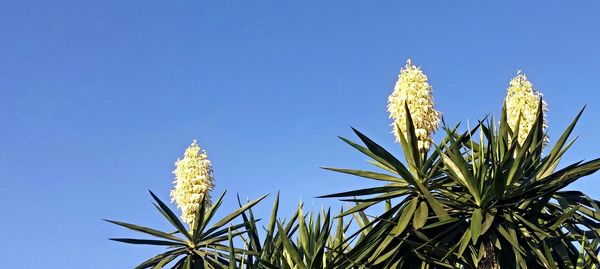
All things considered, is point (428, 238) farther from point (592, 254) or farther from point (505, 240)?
point (592, 254)

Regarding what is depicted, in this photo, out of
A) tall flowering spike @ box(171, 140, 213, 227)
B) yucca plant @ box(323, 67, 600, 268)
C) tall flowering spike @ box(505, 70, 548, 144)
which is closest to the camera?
yucca plant @ box(323, 67, 600, 268)

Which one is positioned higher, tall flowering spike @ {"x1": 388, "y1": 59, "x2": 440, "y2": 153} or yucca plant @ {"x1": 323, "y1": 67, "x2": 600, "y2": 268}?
tall flowering spike @ {"x1": 388, "y1": 59, "x2": 440, "y2": 153}

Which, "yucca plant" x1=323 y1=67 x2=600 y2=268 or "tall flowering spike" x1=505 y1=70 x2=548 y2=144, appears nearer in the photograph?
"yucca plant" x1=323 y1=67 x2=600 y2=268

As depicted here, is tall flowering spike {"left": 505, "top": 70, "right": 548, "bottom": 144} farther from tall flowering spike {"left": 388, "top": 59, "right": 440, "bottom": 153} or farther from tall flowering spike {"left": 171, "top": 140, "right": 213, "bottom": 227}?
tall flowering spike {"left": 171, "top": 140, "right": 213, "bottom": 227}

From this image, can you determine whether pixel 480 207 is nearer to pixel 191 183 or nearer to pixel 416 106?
pixel 416 106

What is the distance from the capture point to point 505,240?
9.13 metres

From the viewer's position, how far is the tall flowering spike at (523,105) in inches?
416

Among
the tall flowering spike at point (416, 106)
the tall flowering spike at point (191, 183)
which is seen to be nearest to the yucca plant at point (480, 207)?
the tall flowering spike at point (416, 106)

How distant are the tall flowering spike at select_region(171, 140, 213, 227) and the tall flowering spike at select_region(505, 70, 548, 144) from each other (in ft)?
15.7

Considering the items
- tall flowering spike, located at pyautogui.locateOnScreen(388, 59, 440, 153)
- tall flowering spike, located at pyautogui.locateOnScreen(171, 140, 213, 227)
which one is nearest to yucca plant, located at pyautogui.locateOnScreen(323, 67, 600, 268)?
tall flowering spike, located at pyautogui.locateOnScreen(388, 59, 440, 153)

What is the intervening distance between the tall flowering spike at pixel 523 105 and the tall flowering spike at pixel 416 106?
1.36 m

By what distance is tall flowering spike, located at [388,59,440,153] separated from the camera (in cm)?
990

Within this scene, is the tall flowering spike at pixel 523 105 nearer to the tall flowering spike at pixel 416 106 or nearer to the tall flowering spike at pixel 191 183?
the tall flowering spike at pixel 416 106

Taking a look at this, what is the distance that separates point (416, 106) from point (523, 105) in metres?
1.73
